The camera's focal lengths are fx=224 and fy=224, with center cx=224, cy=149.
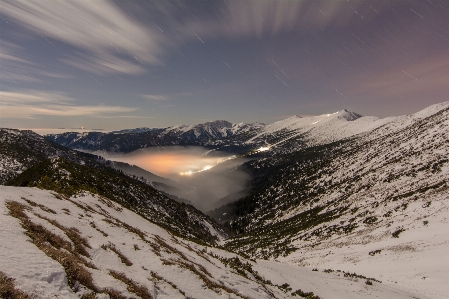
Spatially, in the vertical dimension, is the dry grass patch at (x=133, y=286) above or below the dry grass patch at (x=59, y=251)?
below

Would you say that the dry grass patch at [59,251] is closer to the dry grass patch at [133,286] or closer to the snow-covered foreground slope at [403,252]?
the dry grass patch at [133,286]

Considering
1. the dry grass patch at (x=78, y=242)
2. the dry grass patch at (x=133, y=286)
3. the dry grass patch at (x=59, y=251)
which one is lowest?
the dry grass patch at (x=133, y=286)

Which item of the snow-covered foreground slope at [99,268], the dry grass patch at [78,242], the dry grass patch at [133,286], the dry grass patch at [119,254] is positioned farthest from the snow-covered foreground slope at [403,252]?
the dry grass patch at [78,242]

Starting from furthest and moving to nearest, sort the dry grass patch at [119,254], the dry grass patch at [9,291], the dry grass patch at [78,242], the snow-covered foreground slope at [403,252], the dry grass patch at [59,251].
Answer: the snow-covered foreground slope at [403,252], the dry grass patch at [119,254], the dry grass patch at [78,242], the dry grass patch at [59,251], the dry grass patch at [9,291]

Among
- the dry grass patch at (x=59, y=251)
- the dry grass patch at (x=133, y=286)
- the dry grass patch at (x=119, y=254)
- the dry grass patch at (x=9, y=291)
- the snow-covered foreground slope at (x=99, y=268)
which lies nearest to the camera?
the dry grass patch at (x=9, y=291)

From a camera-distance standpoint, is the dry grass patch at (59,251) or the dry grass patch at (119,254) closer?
the dry grass patch at (59,251)
